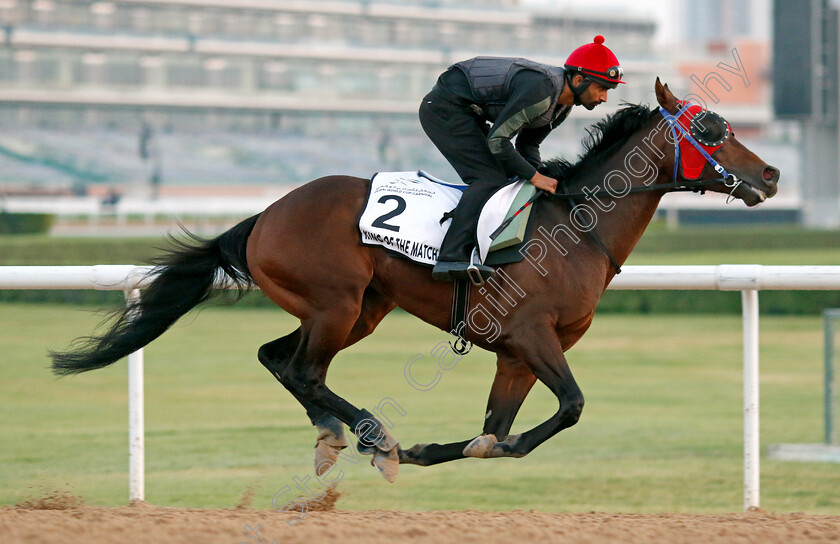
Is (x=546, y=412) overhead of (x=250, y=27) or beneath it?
beneath

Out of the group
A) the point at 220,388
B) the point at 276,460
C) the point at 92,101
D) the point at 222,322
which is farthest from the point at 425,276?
the point at 92,101

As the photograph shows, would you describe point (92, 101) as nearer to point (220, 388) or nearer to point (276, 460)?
point (220, 388)

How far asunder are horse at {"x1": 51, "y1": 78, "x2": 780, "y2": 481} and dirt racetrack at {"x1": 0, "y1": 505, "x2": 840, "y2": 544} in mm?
385

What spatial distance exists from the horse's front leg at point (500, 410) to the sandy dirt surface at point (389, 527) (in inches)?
11.3

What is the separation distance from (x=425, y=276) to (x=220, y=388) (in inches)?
192

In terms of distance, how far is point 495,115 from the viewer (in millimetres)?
3918

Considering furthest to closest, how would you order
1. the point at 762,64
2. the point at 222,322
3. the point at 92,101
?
1. the point at 762,64
2. the point at 92,101
3. the point at 222,322

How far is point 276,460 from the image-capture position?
5.67 m

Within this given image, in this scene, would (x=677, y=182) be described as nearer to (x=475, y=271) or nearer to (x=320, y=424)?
(x=475, y=271)

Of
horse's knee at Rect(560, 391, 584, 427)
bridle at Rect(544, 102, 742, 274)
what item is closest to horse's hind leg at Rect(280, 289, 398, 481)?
horse's knee at Rect(560, 391, 584, 427)

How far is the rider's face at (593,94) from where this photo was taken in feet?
12.6

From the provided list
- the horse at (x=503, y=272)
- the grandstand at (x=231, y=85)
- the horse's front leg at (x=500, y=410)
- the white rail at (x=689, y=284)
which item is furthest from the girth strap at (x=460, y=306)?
the grandstand at (x=231, y=85)

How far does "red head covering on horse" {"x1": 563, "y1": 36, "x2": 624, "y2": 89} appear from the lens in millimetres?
3828

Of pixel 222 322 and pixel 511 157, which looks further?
pixel 222 322
